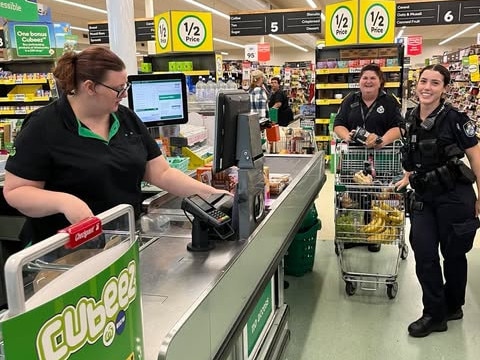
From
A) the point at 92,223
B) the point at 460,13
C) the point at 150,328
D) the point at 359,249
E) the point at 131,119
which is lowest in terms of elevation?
the point at 359,249

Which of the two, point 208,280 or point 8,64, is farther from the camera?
point 8,64

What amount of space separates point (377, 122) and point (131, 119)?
294 centimetres

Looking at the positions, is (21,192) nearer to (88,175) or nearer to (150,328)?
(88,175)

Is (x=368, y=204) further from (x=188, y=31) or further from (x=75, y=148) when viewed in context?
(x=188, y=31)

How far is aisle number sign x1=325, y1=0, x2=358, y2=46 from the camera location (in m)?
8.36

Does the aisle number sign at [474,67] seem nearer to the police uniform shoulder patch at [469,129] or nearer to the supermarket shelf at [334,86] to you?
the supermarket shelf at [334,86]

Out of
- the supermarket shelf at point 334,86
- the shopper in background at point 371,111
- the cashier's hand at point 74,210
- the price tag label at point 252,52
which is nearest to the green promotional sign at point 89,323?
the cashier's hand at point 74,210

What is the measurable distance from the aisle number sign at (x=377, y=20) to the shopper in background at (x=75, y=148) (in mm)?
7305

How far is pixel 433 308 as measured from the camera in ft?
10.5

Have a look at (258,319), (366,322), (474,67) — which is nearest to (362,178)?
(366,322)

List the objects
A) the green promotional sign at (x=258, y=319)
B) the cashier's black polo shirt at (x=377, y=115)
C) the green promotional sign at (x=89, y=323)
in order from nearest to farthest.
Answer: the green promotional sign at (x=89, y=323)
the green promotional sign at (x=258, y=319)
the cashier's black polo shirt at (x=377, y=115)

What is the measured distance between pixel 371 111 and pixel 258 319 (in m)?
2.61

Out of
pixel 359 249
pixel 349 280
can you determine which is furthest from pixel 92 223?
pixel 359 249

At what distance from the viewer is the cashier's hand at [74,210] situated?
1452 millimetres
